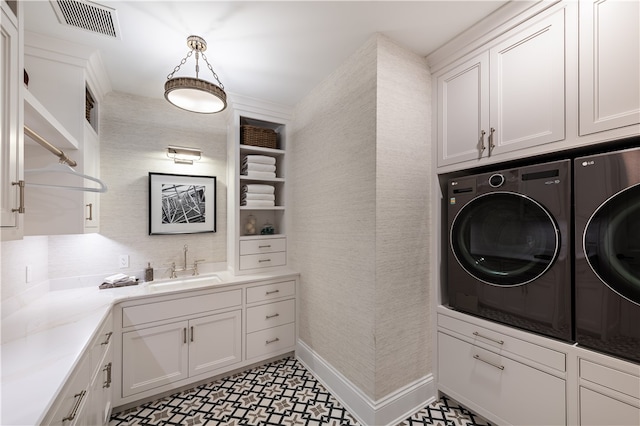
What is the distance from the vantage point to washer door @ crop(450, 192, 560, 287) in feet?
4.80

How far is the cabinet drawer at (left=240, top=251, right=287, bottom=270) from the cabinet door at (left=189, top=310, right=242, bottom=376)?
0.45 m

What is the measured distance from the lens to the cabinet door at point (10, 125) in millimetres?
956

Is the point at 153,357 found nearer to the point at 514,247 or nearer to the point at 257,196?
the point at 257,196

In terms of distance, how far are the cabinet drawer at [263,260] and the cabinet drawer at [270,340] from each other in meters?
0.61

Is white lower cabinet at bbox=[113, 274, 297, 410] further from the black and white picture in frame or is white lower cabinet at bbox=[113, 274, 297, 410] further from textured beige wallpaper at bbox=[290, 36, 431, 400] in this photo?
the black and white picture in frame

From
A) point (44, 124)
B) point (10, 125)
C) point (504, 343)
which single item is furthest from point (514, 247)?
point (44, 124)

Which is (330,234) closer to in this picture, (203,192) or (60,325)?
(203,192)

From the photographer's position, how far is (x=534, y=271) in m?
1.49

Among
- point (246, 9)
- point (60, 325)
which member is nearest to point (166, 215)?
point (60, 325)

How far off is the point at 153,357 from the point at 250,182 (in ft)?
5.81

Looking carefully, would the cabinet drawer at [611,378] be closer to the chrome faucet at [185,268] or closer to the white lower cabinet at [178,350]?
the white lower cabinet at [178,350]

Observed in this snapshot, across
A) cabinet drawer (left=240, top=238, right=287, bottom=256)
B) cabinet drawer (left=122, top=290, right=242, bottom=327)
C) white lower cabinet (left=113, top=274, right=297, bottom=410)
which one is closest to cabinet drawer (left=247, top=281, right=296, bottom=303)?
white lower cabinet (left=113, top=274, right=297, bottom=410)

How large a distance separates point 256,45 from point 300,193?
1.29 meters

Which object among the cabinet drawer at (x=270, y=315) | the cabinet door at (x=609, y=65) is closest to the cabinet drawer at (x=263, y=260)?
the cabinet drawer at (x=270, y=315)
